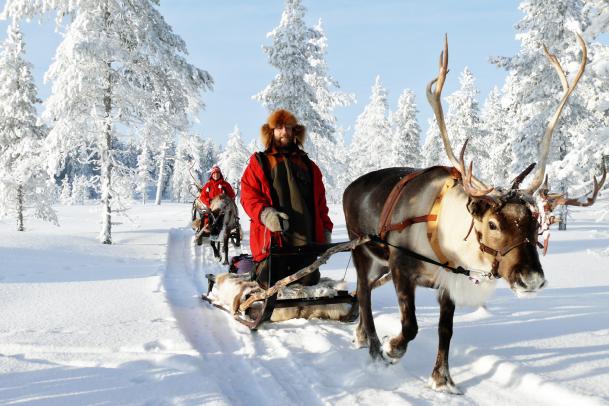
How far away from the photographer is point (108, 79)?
52.3 ft

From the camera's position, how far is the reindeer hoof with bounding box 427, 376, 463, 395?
4082 mm

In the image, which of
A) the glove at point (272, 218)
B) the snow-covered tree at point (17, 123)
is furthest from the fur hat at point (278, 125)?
the snow-covered tree at point (17, 123)

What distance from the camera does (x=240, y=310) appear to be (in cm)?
605

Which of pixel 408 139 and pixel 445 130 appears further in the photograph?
pixel 408 139

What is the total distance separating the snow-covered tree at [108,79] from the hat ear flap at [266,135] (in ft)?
36.0

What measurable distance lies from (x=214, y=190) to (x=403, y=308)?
11.0 metres

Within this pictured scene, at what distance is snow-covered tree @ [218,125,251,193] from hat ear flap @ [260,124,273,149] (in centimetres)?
6206

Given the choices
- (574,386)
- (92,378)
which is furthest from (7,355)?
(574,386)

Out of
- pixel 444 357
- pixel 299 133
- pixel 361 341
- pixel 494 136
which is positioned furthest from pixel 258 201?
pixel 494 136

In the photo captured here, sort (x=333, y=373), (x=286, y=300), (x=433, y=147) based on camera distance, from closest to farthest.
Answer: (x=333, y=373) → (x=286, y=300) → (x=433, y=147)

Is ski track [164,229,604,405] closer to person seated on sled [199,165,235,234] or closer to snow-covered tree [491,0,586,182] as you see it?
person seated on sled [199,165,235,234]

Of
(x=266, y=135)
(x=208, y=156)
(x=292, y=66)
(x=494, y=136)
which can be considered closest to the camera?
(x=266, y=135)

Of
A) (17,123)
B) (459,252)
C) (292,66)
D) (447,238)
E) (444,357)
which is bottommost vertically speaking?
(444,357)

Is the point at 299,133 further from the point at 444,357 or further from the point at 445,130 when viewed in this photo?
the point at 444,357
